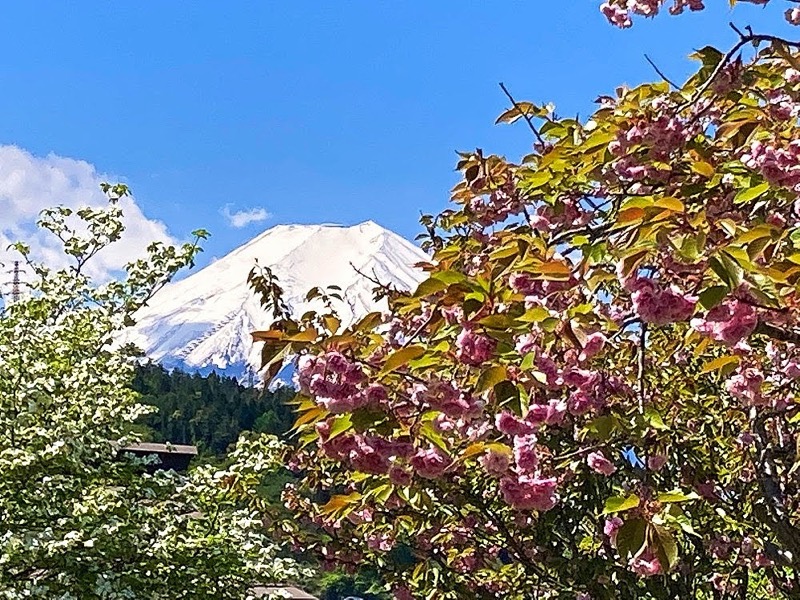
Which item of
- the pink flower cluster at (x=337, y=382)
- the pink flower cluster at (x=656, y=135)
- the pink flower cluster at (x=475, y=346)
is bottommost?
the pink flower cluster at (x=475, y=346)

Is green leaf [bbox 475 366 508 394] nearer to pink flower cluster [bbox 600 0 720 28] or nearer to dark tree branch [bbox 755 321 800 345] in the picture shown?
dark tree branch [bbox 755 321 800 345]

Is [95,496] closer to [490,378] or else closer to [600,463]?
[600,463]

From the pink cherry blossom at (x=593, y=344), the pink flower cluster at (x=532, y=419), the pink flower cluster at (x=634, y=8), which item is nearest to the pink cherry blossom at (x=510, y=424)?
the pink flower cluster at (x=532, y=419)

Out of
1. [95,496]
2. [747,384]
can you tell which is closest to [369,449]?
[747,384]

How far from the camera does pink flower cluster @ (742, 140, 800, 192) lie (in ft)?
6.73

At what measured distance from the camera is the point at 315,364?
1.89 metres

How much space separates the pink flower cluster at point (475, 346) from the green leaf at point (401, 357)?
0.33ft

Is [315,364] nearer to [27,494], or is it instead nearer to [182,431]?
[27,494]

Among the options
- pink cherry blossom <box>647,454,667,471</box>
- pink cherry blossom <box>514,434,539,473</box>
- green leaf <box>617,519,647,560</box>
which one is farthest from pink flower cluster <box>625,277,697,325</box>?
pink cherry blossom <box>647,454,667,471</box>

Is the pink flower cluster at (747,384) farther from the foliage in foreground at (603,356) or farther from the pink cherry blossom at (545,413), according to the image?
the pink cherry blossom at (545,413)

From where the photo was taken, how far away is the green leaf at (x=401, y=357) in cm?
180

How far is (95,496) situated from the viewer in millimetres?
4961

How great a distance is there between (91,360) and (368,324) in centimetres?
392

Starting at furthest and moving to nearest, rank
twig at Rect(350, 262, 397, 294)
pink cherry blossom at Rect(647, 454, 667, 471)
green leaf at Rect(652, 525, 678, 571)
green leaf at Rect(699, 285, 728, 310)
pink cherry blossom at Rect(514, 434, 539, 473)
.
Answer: twig at Rect(350, 262, 397, 294)
pink cherry blossom at Rect(647, 454, 667, 471)
pink cherry blossom at Rect(514, 434, 539, 473)
green leaf at Rect(652, 525, 678, 571)
green leaf at Rect(699, 285, 728, 310)
